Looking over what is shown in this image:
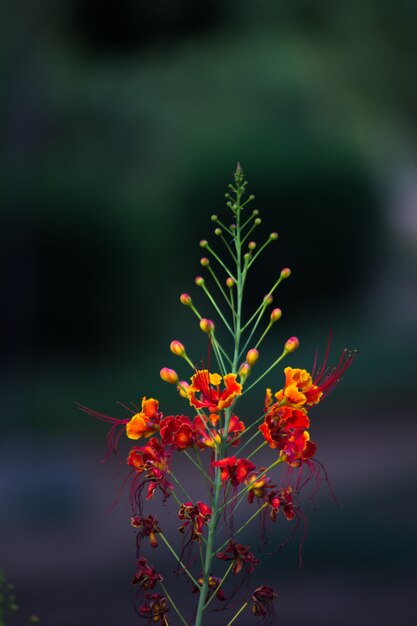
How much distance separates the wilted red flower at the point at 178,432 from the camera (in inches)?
61.8

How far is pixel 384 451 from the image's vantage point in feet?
22.2

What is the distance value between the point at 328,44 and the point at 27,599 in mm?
5474

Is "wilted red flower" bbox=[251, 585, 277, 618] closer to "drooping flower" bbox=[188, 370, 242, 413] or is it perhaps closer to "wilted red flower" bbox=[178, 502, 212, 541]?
"wilted red flower" bbox=[178, 502, 212, 541]

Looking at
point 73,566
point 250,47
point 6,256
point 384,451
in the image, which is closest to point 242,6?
point 250,47

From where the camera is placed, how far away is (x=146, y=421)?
161 cm

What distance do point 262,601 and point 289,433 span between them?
0.29 metres

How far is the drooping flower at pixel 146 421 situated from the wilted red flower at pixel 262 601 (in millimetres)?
317

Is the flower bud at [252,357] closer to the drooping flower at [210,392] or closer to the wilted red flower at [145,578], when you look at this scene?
the drooping flower at [210,392]

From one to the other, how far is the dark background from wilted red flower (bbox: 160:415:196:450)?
554 centimetres

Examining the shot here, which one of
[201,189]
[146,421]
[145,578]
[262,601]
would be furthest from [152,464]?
[201,189]

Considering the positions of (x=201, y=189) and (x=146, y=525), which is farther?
(x=201, y=189)

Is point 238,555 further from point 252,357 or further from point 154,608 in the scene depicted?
point 252,357

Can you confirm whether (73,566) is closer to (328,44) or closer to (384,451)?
(384,451)

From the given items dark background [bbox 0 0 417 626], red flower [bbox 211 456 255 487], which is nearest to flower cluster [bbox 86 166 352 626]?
red flower [bbox 211 456 255 487]
